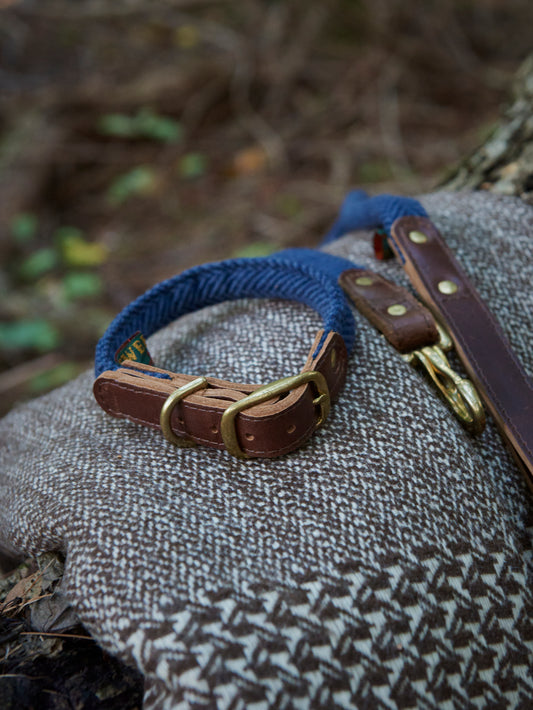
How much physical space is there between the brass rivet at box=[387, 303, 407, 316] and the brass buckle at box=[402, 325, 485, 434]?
67mm

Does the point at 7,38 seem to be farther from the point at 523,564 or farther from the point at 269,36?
the point at 523,564

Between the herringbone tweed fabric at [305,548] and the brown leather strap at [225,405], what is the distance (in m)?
0.03

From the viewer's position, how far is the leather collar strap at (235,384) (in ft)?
2.53

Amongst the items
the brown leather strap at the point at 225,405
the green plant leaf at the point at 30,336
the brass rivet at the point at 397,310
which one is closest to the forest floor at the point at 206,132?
the green plant leaf at the point at 30,336

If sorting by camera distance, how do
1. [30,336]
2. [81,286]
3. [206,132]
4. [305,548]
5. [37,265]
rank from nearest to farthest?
[305,548] < [30,336] < [81,286] < [37,265] < [206,132]

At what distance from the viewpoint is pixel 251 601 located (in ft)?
2.15

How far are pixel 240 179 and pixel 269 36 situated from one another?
4.30ft

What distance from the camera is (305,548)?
0.71 meters

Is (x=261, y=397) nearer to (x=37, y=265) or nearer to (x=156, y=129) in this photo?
(x=37, y=265)

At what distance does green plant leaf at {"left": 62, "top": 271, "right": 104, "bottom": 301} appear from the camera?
2691mm

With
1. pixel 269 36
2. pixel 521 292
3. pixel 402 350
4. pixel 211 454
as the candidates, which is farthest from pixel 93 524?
pixel 269 36

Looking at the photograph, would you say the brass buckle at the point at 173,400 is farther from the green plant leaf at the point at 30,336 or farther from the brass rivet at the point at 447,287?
the green plant leaf at the point at 30,336

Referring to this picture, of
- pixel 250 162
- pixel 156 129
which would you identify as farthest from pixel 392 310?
pixel 156 129

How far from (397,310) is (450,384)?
0.49 ft
